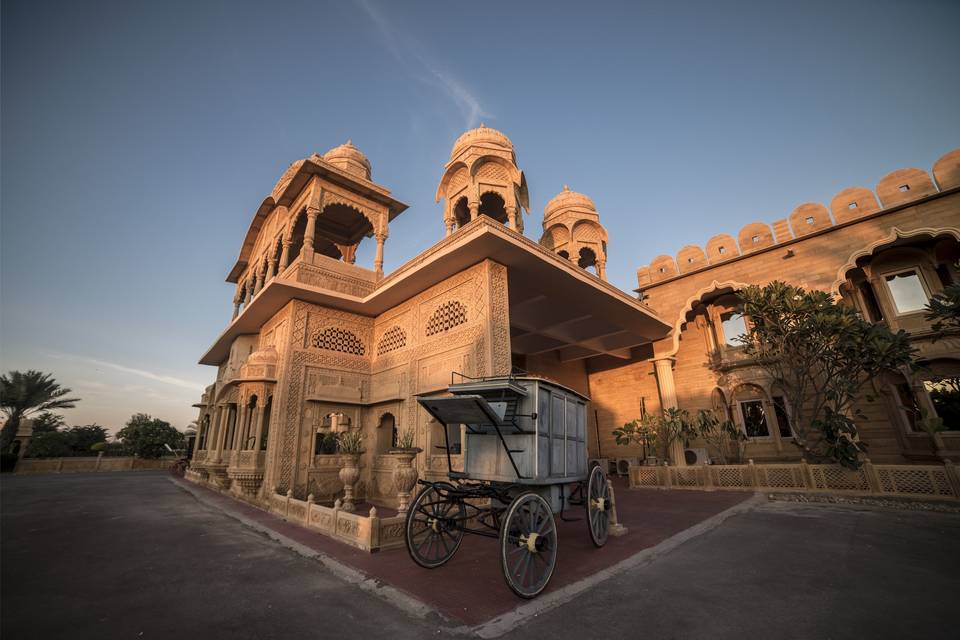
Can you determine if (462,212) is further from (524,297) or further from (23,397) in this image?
(23,397)

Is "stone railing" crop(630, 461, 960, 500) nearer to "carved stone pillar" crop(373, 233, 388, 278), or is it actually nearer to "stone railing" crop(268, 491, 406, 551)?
"stone railing" crop(268, 491, 406, 551)

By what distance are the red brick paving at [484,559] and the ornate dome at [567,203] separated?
1175 cm

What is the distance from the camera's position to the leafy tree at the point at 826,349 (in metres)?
9.48

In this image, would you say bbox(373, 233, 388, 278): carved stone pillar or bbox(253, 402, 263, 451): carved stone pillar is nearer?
bbox(253, 402, 263, 451): carved stone pillar

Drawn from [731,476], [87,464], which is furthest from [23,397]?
[731,476]

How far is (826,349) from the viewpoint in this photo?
10375mm

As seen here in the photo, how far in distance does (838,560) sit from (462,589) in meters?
4.57

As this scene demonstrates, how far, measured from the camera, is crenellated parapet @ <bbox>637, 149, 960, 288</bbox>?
37.3 ft

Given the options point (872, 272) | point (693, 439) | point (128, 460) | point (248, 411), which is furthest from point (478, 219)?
point (128, 460)

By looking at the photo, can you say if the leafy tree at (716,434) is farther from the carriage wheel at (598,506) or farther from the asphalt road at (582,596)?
the carriage wheel at (598,506)

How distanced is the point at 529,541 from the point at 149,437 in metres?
36.8

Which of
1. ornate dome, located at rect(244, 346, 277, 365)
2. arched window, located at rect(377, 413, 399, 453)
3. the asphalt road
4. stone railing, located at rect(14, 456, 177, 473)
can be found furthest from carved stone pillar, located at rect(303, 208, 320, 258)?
stone railing, located at rect(14, 456, 177, 473)

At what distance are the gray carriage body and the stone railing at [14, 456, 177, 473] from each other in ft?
106

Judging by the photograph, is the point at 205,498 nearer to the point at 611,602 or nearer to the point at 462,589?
the point at 462,589
